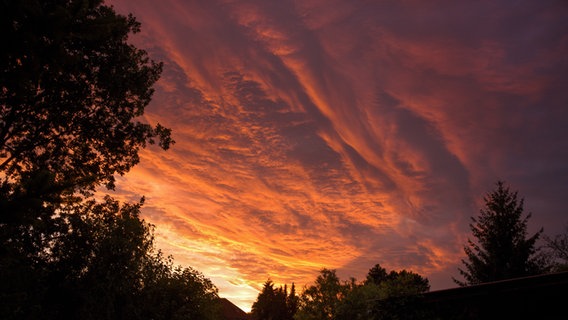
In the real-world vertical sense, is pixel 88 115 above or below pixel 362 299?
above

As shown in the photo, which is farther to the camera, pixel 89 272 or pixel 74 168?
pixel 89 272

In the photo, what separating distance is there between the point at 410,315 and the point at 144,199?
1624cm

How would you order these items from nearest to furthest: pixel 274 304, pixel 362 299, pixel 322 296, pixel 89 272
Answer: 1. pixel 89 272
2. pixel 362 299
3. pixel 322 296
4. pixel 274 304

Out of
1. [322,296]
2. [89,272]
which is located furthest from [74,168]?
[322,296]

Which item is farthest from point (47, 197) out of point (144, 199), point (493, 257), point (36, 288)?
point (493, 257)

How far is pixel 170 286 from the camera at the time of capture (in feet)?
121

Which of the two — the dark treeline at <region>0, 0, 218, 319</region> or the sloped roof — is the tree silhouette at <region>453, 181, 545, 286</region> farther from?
the sloped roof

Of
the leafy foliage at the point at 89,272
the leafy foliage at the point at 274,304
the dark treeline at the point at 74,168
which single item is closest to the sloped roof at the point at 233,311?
the leafy foliage at the point at 274,304

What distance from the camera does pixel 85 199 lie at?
20094 mm

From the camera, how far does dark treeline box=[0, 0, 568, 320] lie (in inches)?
211

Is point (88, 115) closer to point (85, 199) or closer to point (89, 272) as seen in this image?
point (85, 199)

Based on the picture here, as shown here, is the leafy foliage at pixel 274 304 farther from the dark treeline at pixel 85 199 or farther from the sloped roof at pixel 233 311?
the dark treeline at pixel 85 199

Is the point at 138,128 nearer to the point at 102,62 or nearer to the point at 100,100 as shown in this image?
the point at 100,100

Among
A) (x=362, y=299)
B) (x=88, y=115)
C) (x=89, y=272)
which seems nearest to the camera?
(x=88, y=115)
